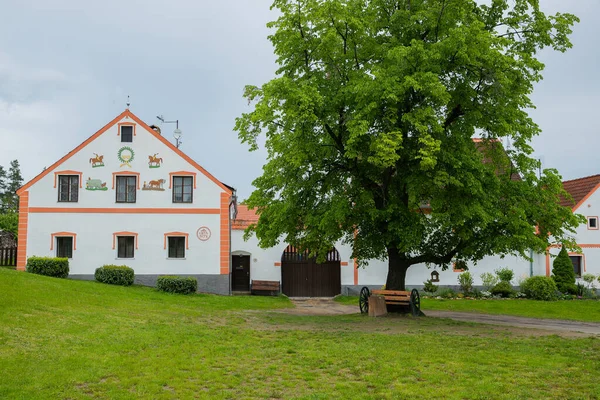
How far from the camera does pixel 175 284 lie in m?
26.4

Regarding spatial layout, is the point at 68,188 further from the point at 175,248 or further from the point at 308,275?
the point at 308,275

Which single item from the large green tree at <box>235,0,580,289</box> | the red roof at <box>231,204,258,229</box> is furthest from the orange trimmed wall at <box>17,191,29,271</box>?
the large green tree at <box>235,0,580,289</box>

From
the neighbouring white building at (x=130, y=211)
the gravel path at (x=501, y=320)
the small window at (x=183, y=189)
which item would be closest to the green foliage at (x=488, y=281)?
the gravel path at (x=501, y=320)

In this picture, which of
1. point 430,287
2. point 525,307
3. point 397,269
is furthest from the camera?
point 430,287

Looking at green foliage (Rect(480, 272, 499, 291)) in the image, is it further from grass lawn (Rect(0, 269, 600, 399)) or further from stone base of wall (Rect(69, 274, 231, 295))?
grass lawn (Rect(0, 269, 600, 399))

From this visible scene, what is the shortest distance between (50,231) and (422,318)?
1994 centimetres

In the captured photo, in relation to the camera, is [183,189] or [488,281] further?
[488,281]

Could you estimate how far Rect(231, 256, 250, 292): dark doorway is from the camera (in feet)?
108

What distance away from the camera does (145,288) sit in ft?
89.4

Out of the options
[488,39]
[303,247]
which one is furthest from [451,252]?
[488,39]

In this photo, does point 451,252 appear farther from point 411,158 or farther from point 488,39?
point 488,39

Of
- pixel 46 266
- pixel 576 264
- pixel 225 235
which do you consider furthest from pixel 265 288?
pixel 576 264

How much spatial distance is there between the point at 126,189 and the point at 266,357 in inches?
796

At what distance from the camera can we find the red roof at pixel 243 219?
1280 inches
